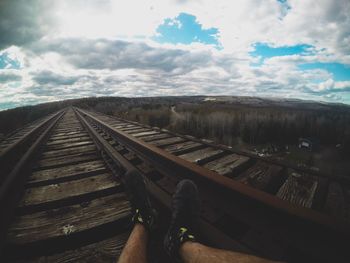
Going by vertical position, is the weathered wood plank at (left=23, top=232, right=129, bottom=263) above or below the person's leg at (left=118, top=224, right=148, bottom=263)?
below

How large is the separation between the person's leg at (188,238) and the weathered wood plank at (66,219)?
0.54 meters

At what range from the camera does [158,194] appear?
1793 millimetres

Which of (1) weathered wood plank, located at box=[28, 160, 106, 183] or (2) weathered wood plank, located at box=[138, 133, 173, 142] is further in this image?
(2) weathered wood plank, located at box=[138, 133, 173, 142]

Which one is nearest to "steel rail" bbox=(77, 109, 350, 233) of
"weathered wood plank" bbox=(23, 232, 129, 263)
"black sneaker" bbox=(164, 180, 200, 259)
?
"black sneaker" bbox=(164, 180, 200, 259)

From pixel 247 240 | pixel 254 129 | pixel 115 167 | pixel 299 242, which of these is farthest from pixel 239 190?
pixel 254 129

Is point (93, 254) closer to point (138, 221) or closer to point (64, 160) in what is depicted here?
point (138, 221)

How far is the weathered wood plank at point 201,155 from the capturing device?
9.15 ft

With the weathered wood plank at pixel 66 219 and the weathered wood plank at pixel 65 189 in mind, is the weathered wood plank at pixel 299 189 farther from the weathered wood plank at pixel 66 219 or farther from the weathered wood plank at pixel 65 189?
the weathered wood plank at pixel 65 189

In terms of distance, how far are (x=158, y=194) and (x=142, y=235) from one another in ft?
1.87

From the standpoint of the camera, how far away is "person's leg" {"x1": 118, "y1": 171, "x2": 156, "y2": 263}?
1.06 meters

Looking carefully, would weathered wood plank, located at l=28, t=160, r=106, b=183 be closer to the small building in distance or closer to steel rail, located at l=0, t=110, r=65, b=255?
steel rail, located at l=0, t=110, r=65, b=255

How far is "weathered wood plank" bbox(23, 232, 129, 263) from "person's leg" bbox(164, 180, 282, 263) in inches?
14.0

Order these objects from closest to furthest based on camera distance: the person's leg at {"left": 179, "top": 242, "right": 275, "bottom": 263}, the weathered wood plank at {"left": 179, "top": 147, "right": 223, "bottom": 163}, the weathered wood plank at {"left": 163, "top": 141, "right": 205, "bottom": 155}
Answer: the person's leg at {"left": 179, "top": 242, "right": 275, "bottom": 263} → the weathered wood plank at {"left": 179, "top": 147, "right": 223, "bottom": 163} → the weathered wood plank at {"left": 163, "top": 141, "right": 205, "bottom": 155}

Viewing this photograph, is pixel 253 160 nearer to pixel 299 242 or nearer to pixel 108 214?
pixel 299 242
